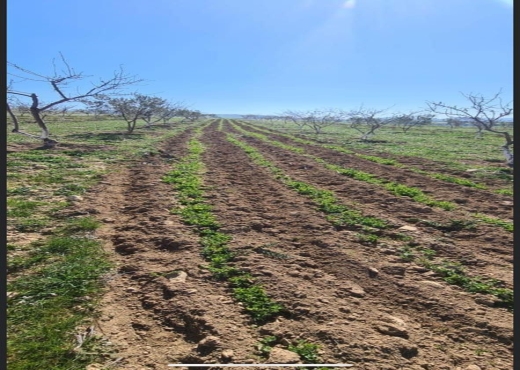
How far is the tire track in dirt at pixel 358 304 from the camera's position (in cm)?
258

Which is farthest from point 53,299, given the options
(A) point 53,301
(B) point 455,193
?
(B) point 455,193

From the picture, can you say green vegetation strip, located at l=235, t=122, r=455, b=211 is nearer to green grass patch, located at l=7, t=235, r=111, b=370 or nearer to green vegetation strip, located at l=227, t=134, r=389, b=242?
green vegetation strip, located at l=227, t=134, r=389, b=242

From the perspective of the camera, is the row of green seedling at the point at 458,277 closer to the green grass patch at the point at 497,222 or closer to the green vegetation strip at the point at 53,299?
the green grass patch at the point at 497,222

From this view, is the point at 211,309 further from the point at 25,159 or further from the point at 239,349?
the point at 25,159

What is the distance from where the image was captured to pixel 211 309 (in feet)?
9.89

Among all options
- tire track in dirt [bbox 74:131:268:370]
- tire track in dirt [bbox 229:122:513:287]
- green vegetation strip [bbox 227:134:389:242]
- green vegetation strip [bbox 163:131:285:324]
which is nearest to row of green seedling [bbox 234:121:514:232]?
tire track in dirt [bbox 229:122:513:287]

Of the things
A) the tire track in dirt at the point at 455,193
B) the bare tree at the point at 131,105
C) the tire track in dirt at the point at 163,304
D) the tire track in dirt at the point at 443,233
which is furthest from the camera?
the bare tree at the point at 131,105

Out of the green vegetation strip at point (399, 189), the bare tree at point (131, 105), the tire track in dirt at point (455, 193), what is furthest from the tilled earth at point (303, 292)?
the bare tree at point (131, 105)

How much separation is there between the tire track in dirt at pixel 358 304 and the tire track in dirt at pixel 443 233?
36.9 inches

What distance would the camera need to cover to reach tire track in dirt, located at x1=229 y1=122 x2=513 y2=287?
417 cm

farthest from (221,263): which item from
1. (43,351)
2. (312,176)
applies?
(312,176)

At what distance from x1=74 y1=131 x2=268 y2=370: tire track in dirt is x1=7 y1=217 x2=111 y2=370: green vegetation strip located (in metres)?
0.19

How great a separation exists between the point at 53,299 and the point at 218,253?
1802mm

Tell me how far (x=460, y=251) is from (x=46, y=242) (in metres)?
5.41
